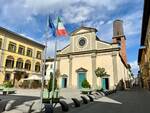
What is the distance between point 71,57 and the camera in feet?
128

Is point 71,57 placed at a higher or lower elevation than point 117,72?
higher

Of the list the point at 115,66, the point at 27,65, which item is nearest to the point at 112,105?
the point at 115,66

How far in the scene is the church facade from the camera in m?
34.1

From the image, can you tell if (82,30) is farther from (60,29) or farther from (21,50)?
(60,29)

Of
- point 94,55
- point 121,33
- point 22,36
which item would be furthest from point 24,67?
point 121,33

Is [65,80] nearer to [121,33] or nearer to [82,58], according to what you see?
[82,58]

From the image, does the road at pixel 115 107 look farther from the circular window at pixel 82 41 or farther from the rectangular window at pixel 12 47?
the rectangular window at pixel 12 47

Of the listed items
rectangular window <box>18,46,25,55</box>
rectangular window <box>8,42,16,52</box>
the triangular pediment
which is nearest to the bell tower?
the triangular pediment

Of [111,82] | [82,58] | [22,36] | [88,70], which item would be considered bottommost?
[111,82]

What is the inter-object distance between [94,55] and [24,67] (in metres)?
17.2

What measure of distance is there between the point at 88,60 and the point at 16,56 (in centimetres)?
1637

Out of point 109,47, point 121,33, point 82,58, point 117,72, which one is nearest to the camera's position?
point 117,72

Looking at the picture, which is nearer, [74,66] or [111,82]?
[111,82]

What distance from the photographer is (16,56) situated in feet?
124
